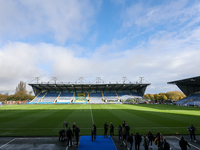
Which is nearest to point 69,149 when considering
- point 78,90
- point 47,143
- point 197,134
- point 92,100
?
point 47,143

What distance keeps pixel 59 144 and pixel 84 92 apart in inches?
2929

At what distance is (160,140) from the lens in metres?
8.33

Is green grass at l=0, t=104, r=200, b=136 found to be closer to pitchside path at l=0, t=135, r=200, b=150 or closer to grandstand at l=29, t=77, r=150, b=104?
pitchside path at l=0, t=135, r=200, b=150

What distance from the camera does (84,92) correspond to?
84000mm

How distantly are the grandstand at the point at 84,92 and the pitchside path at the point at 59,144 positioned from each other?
59985 millimetres

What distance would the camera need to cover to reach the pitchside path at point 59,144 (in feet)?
31.0

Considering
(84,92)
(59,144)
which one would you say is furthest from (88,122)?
(84,92)

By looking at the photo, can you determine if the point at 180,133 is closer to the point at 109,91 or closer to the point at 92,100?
the point at 92,100

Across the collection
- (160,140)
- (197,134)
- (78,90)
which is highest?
(78,90)

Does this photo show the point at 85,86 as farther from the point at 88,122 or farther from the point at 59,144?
the point at 59,144

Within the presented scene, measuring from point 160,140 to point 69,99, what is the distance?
6995cm

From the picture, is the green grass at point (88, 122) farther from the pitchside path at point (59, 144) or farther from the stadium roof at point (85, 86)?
the stadium roof at point (85, 86)

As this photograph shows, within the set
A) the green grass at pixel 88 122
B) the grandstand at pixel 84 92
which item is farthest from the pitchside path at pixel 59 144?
the grandstand at pixel 84 92

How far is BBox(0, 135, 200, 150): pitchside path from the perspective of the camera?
31.0 ft
